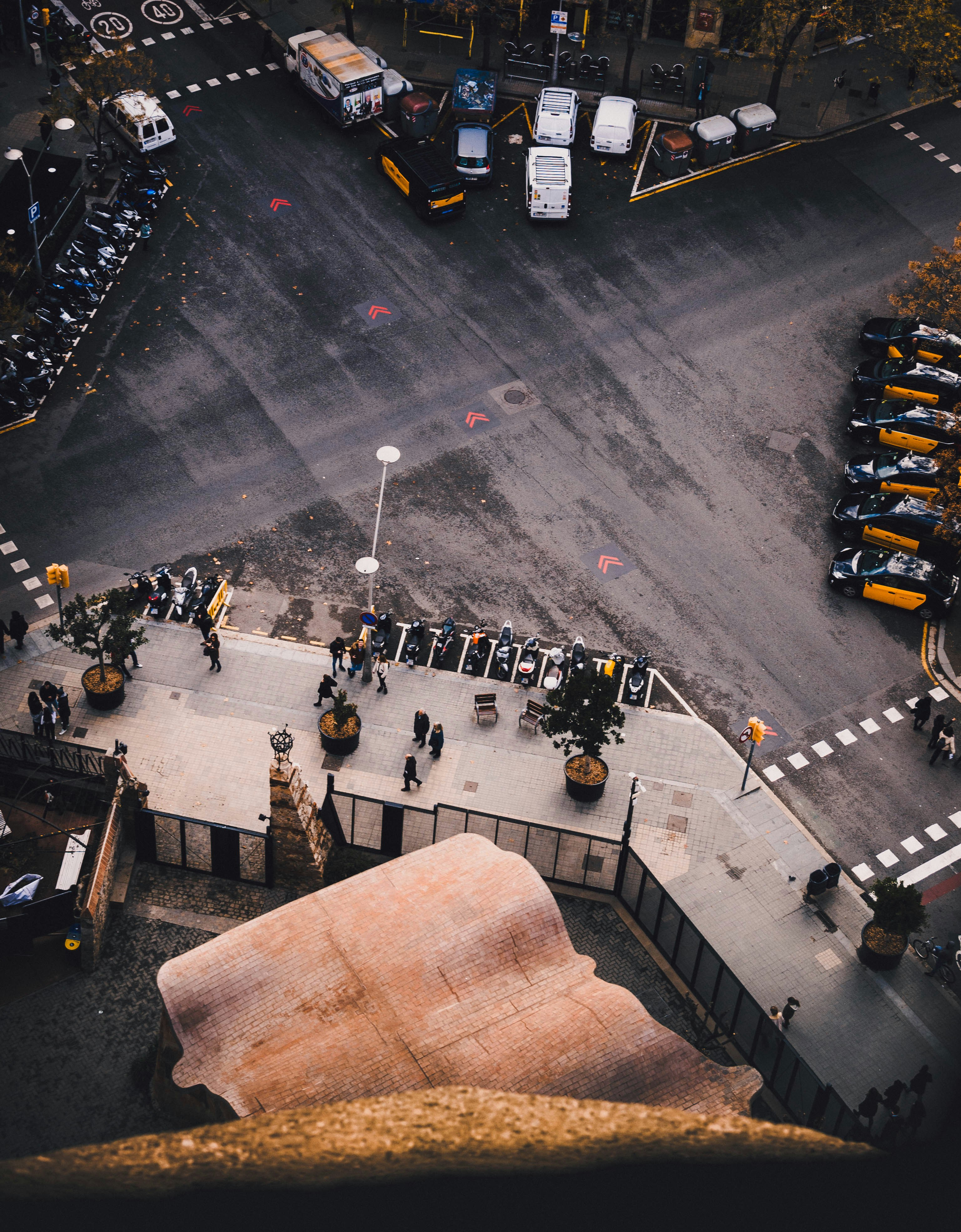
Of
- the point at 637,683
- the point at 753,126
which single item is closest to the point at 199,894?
the point at 637,683

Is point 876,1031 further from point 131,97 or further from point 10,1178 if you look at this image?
point 131,97

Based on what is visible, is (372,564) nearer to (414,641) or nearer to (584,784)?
(414,641)

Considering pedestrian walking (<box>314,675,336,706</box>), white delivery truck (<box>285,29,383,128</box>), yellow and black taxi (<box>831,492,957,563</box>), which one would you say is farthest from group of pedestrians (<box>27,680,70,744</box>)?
white delivery truck (<box>285,29,383,128</box>)

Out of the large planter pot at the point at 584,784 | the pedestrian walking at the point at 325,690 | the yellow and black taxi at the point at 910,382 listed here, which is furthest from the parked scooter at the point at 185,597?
the yellow and black taxi at the point at 910,382

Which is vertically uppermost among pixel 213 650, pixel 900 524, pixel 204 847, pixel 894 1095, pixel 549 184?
pixel 549 184

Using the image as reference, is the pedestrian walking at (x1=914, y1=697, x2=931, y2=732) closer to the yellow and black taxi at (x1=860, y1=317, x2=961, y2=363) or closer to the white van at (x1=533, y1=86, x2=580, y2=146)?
the yellow and black taxi at (x1=860, y1=317, x2=961, y2=363)

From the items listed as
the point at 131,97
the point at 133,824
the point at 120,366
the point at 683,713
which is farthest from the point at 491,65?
the point at 133,824
